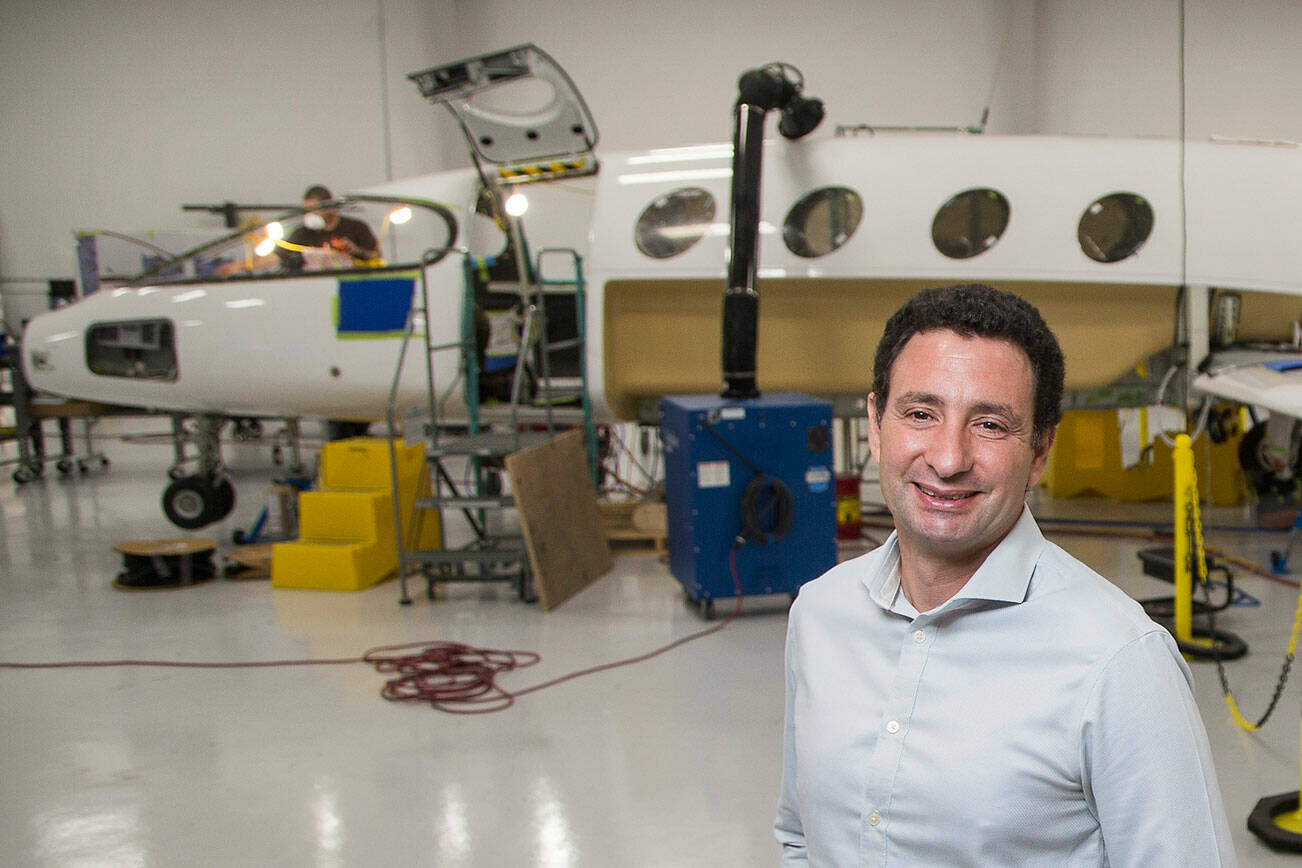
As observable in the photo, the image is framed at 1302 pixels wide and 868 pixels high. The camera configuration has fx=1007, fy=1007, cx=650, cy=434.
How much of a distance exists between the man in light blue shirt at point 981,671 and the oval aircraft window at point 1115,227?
4797 mm

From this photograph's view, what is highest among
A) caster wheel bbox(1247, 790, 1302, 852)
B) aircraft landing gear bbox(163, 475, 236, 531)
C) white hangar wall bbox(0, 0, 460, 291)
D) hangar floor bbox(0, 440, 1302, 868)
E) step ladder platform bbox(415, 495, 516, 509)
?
white hangar wall bbox(0, 0, 460, 291)

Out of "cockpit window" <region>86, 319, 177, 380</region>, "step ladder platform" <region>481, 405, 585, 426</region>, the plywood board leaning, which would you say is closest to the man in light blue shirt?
the plywood board leaning

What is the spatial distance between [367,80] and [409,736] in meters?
12.4

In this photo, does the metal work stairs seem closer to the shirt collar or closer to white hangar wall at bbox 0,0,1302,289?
the shirt collar

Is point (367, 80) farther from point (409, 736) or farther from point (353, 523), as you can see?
point (409, 736)

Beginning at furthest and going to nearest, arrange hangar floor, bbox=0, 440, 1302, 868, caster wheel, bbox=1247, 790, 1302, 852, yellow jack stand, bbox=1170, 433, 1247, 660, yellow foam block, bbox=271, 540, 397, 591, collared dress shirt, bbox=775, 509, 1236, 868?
yellow foam block, bbox=271, 540, 397, 591
yellow jack stand, bbox=1170, 433, 1247, 660
hangar floor, bbox=0, 440, 1302, 868
caster wheel, bbox=1247, 790, 1302, 852
collared dress shirt, bbox=775, 509, 1236, 868

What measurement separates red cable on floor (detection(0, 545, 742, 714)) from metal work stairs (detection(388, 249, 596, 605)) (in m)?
0.86

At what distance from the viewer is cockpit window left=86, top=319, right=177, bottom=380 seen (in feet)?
22.7

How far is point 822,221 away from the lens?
18.8 ft

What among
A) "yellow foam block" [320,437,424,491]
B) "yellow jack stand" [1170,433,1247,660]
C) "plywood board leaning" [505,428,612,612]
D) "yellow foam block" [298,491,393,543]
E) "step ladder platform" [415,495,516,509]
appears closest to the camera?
"yellow jack stand" [1170,433,1247,660]

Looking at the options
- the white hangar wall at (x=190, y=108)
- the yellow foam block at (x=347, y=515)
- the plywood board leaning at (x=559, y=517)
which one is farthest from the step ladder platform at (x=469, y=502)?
the white hangar wall at (x=190, y=108)

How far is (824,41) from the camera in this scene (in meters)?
13.6

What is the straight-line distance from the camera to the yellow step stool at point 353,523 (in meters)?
5.81

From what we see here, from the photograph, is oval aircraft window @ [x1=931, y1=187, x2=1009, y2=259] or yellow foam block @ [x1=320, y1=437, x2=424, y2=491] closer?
oval aircraft window @ [x1=931, y1=187, x2=1009, y2=259]
